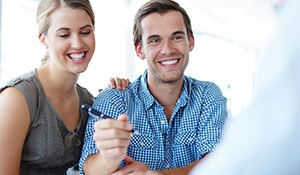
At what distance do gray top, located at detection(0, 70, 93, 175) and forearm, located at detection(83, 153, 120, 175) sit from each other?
18 centimetres

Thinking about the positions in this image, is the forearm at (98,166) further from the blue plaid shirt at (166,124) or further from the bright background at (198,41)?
the bright background at (198,41)

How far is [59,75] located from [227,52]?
17.9ft

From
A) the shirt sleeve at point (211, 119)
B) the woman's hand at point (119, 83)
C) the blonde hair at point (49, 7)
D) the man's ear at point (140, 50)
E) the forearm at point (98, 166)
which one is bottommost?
the forearm at point (98, 166)

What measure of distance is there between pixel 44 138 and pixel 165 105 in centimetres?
56

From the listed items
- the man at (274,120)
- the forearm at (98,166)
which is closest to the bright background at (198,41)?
the man at (274,120)

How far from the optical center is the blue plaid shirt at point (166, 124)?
1668 mm

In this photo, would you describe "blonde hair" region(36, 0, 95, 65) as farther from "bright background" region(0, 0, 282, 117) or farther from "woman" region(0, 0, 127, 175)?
"bright background" region(0, 0, 282, 117)

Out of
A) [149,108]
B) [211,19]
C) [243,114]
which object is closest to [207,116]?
[149,108]

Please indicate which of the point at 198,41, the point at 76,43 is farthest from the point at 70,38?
the point at 198,41

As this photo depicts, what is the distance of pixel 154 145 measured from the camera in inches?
65.9

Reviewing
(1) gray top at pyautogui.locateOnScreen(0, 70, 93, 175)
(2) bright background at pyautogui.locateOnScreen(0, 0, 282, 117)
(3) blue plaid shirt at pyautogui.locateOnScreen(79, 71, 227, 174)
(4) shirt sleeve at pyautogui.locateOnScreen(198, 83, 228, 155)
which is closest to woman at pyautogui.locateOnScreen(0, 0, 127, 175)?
(1) gray top at pyautogui.locateOnScreen(0, 70, 93, 175)

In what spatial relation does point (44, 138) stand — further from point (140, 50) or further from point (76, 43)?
point (140, 50)

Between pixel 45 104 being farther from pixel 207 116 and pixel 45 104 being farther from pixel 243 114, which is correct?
pixel 243 114

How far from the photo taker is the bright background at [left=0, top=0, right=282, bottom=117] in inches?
124
